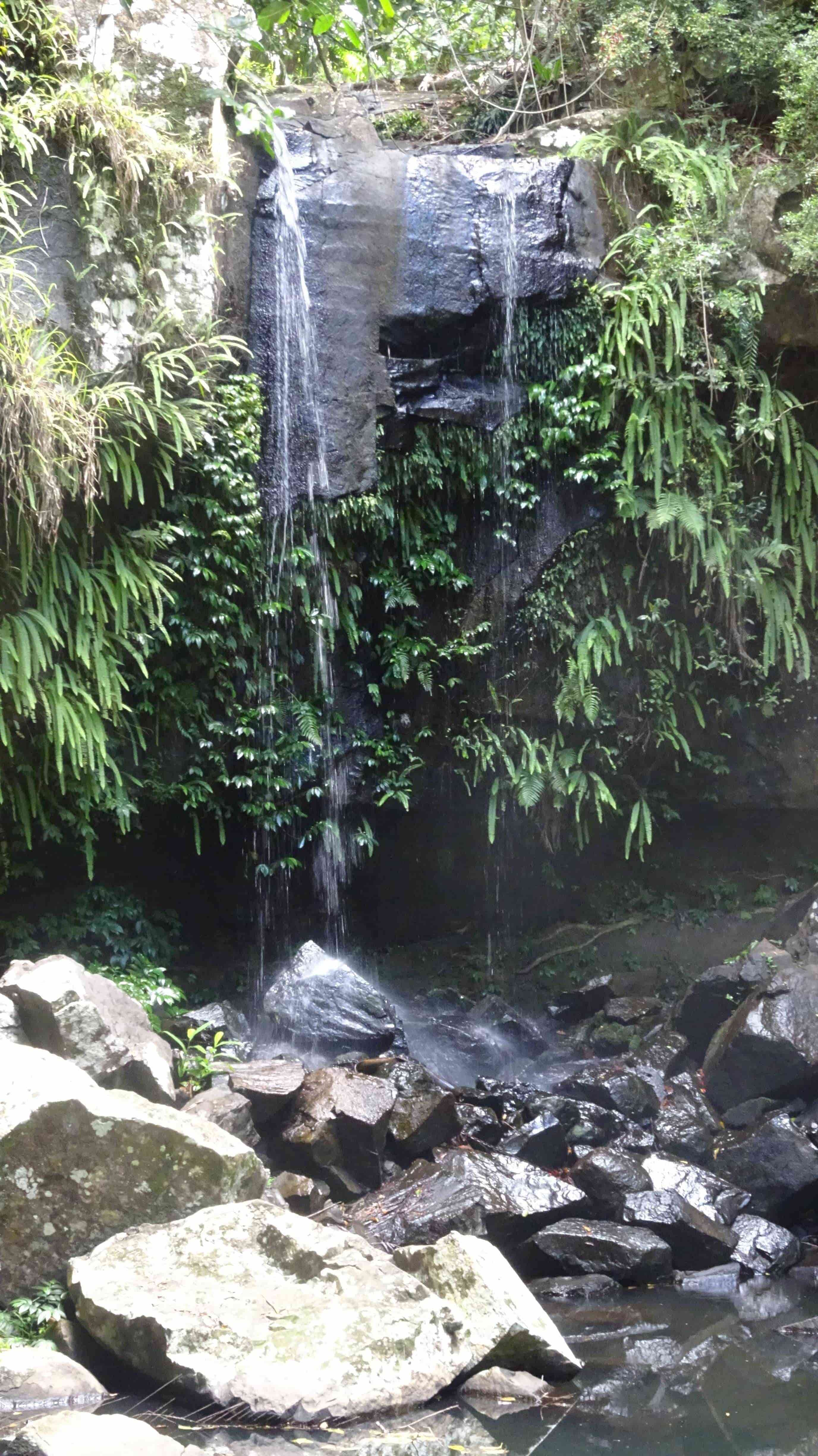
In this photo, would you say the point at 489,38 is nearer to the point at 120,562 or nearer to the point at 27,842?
the point at 120,562

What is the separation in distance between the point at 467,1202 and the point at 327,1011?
6.16 ft

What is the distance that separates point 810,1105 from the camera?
6.51 m

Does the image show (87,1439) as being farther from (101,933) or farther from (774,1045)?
(774,1045)

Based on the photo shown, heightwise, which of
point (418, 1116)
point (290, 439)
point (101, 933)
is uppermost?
point (290, 439)

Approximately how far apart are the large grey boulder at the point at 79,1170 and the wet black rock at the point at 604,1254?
1839mm

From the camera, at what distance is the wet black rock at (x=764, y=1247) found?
5.42 m

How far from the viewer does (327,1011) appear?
6785mm

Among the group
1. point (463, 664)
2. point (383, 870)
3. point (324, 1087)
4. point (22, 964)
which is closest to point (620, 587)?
point (463, 664)

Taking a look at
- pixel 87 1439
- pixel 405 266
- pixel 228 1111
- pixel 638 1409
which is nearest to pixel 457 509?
pixel 405 266

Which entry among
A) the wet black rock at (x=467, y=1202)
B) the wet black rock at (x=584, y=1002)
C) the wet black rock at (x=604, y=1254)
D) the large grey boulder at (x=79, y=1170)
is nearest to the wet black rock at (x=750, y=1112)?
the wet black rock at (x=467, y=1202)

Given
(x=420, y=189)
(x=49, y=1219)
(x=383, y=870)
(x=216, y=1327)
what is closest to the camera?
(x=216, y=1327)

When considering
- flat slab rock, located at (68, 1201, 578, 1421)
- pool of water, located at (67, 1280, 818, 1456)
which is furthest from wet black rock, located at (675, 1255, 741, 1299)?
flat slab rock, located at (68, 1201, 578, 1421)

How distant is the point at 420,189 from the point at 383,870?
5.35m

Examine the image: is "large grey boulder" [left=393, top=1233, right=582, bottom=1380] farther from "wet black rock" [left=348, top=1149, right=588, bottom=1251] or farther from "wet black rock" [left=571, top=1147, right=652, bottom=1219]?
"wet black rock" [left=571, top=1147, right=652, bottom=1219]
